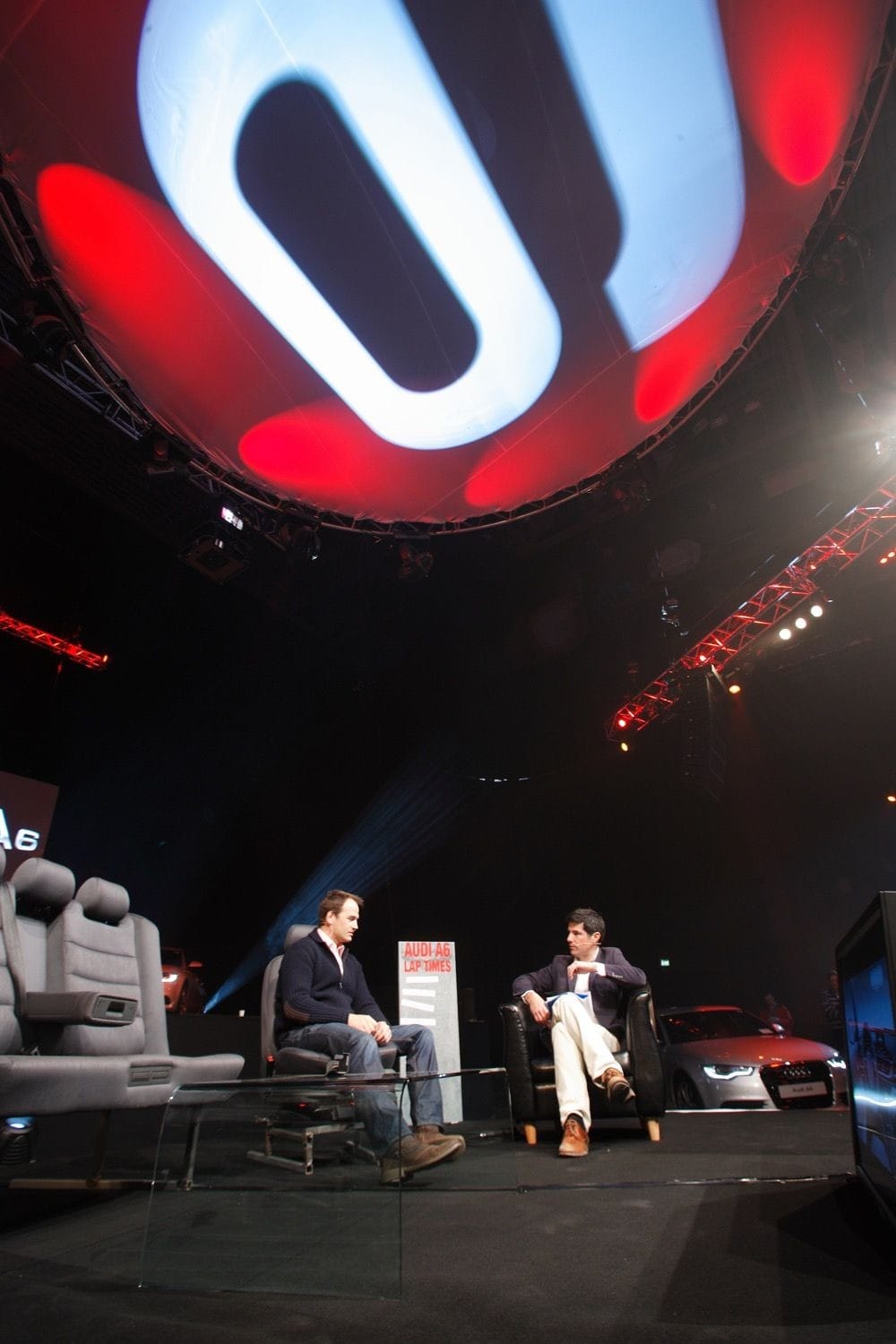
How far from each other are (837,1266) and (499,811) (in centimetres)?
919

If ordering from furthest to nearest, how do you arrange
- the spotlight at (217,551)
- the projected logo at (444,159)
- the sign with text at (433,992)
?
1. the sign with text at (433,992)
2. the spotlight at (217,551)
3. the projected logo at (444,159)

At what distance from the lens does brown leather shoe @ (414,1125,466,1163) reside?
105 inches

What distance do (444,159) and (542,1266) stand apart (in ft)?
11.6

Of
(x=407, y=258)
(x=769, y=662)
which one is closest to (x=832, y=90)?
(x=407, y=258)

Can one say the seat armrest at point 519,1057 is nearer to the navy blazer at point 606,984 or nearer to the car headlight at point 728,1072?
the navy blazer at point 606,984

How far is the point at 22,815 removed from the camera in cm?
735

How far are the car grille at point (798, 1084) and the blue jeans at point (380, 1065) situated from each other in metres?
2.83

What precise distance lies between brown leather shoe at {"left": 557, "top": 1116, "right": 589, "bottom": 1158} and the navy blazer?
598 millimetres

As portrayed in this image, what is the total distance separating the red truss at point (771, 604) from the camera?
691 cm

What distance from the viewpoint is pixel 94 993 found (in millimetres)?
2238

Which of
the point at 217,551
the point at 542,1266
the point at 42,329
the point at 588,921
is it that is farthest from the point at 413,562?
the point at 542,1266

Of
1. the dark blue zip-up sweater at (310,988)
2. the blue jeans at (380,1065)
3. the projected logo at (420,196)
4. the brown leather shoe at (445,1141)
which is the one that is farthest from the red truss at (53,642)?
the brown leather shoe at (445,1141)

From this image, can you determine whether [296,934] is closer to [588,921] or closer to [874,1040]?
[588,921]

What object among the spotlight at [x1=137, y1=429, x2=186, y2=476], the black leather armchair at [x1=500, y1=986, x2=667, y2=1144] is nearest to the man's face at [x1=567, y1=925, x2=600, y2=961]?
the black leather armchair at [x1=500, y1=986, x2=667, y2=1144]
